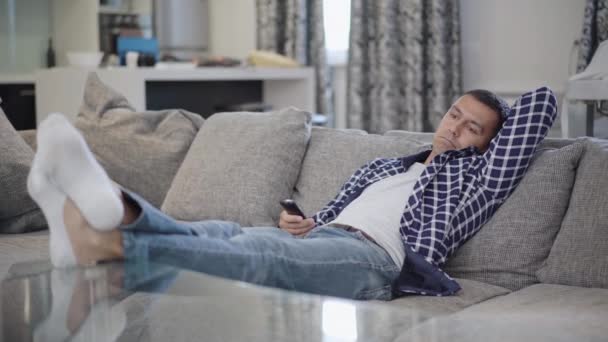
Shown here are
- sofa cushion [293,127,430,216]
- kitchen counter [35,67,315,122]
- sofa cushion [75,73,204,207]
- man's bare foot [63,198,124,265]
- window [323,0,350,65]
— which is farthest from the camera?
window [323,0,350,65]

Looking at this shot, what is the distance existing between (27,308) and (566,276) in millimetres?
1264

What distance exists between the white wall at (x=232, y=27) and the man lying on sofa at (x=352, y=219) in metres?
4.00

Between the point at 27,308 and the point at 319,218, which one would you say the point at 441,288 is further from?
the point at 27,308

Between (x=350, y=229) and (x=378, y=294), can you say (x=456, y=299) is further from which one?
(x=350, y=229)

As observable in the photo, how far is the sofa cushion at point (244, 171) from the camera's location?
8.75 feet

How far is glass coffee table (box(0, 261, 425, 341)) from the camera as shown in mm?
1105

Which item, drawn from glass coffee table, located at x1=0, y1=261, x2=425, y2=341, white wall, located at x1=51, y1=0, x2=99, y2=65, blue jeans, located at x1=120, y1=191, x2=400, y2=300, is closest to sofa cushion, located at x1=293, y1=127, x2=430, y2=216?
blue jeans, located at x1=120, y1=191, x2=400, y2=300

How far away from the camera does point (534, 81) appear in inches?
188

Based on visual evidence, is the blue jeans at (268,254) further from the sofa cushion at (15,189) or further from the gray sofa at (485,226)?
the sofa cushion at (15,189)

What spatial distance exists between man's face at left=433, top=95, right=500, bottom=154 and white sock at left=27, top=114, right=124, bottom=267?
1.06 metres

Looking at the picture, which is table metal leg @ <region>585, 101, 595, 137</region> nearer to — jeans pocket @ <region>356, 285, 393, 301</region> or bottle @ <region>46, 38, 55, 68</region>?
jeans pocket @ <region>356, 285, 393, 301</region>

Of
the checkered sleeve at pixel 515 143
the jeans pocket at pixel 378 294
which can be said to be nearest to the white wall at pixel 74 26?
the checkered sleeve at pixel 515 143

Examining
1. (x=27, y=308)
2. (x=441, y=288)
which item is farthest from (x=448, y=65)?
(x=27, y=308)

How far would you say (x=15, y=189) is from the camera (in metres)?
2.71
